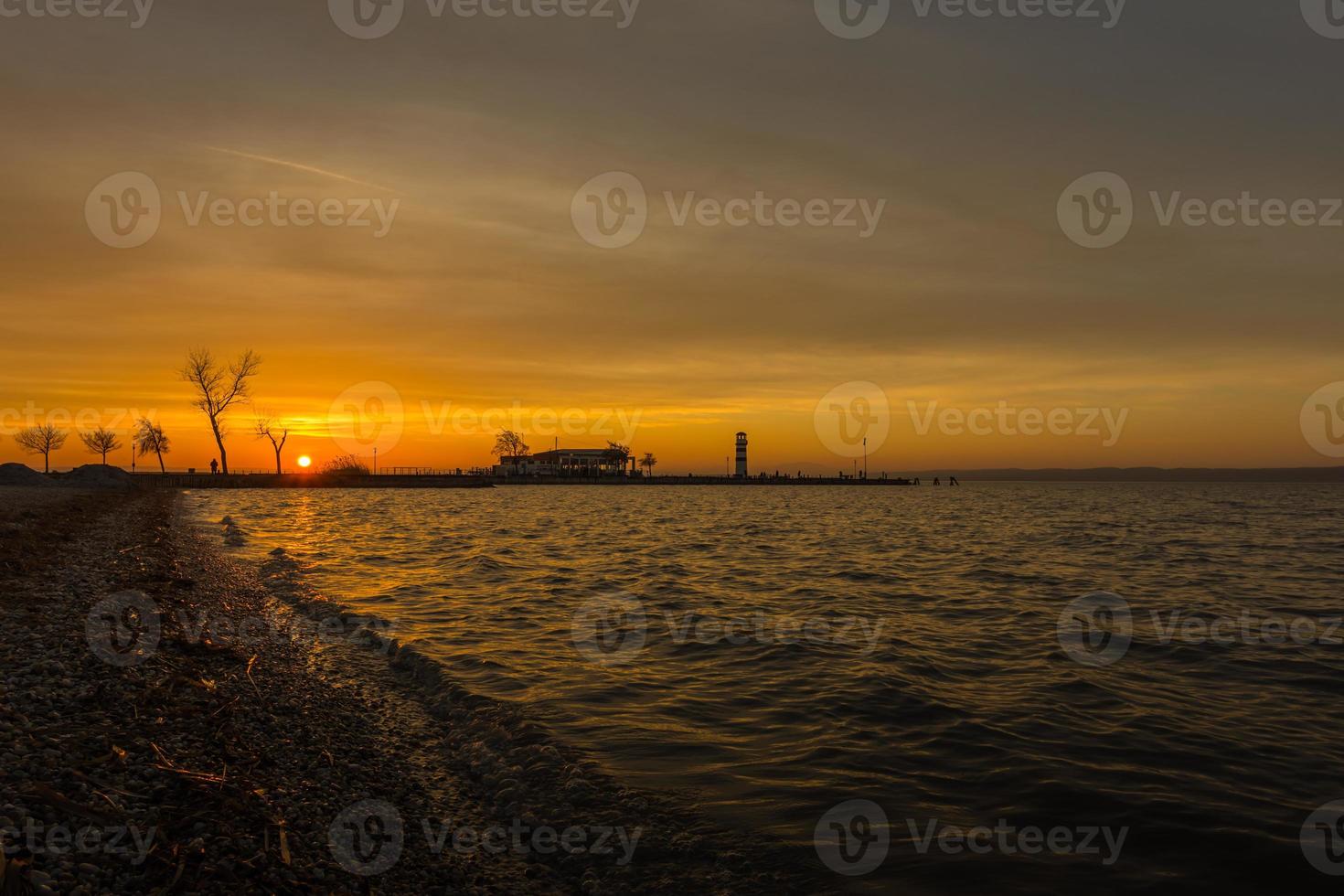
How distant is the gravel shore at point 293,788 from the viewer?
5598 millimetres

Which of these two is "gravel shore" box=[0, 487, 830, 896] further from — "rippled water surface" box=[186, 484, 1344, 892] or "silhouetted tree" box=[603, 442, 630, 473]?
"silhouetted tree" box=[603, 442, 630, 473]

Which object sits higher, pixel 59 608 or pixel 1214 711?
pixel 59 608

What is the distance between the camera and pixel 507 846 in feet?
22.4

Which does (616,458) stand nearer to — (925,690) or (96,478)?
(96,478)

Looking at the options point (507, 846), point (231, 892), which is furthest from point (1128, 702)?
point (231, 892)

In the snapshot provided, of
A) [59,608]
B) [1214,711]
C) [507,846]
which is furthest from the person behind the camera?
[59,608]

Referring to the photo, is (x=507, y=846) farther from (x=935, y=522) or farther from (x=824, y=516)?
(x=824, y=516)

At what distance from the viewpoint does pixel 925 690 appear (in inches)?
484

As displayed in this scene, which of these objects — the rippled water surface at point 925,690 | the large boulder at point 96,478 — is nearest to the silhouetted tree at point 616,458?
the large boulder at point 96,478

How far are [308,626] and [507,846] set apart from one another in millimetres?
11221

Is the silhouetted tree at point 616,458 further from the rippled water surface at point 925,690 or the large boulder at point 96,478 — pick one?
the rippled water surface at point 925,690

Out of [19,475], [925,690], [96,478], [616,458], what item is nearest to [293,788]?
[925,690]

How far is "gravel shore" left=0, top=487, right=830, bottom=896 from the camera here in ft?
18.4

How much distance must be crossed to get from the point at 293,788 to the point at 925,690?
953 cm
